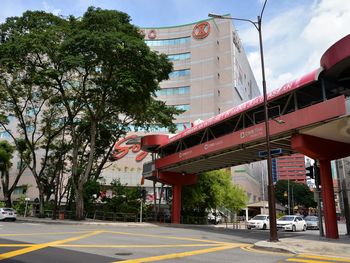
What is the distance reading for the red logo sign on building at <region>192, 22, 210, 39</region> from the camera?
78875 millimetres

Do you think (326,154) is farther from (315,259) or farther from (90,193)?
(90,193)

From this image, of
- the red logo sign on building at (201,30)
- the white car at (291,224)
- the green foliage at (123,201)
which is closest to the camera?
the white car at (291,224)

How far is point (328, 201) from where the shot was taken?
21172mm

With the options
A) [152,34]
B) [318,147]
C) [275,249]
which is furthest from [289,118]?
[152,34]

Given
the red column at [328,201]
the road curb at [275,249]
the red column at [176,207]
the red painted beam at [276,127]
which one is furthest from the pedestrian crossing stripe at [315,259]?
the red column at [176,207]

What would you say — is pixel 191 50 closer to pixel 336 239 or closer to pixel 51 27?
pixel 51 27

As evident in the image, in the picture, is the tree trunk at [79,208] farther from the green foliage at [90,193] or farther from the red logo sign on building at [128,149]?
the red logo sign on building at [128,149]

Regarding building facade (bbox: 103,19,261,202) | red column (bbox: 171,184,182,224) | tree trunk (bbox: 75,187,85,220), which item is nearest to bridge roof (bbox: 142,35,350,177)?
red column (bbox: 171,184,182,224)

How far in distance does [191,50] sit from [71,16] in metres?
45.2

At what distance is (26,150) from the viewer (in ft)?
174

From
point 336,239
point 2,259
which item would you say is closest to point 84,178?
point 336,239

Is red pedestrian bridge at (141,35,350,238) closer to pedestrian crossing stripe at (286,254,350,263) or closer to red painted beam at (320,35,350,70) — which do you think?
red painted beam at (320,35,350,70)

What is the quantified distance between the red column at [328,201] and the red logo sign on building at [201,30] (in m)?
61.2

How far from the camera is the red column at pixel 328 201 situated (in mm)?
20641
